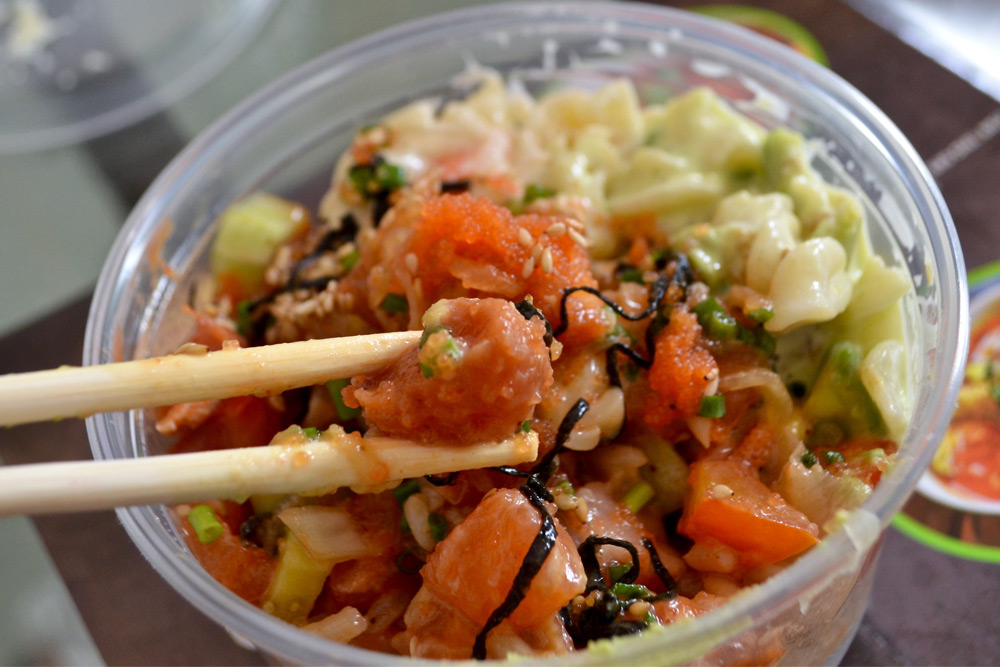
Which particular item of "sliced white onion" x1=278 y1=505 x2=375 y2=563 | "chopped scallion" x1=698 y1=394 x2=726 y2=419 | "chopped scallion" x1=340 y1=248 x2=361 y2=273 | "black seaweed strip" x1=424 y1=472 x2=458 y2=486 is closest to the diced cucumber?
"sliced white onion" x1=278 y1=505 x2=375 y2=563

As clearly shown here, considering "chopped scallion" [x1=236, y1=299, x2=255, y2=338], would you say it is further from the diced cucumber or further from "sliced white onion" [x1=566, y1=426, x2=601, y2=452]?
"sliced white onion" [x1=566, y1=426, x2=601, y2=452]

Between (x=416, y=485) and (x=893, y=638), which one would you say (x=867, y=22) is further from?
(x=416, y=485)

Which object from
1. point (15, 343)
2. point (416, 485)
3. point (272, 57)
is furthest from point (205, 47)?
point (416, 485)

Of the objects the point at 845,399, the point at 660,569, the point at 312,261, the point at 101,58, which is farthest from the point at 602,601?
the point at 101,58

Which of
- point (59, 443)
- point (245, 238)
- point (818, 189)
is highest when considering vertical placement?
point (818, 189)

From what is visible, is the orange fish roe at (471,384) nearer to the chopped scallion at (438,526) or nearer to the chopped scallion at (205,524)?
the chopped scallion at (438,526)

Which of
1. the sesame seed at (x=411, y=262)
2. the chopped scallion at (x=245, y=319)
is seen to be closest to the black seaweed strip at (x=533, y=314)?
the sesame seed at (x=411, y=262)
